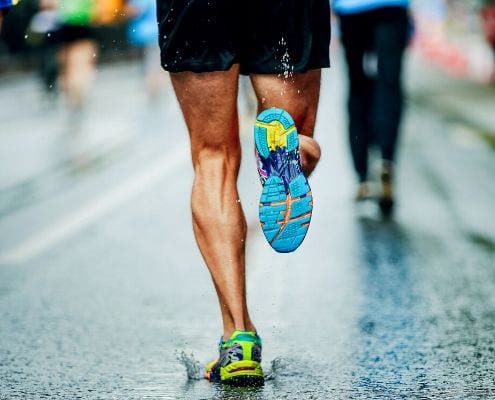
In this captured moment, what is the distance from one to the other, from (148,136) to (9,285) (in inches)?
290

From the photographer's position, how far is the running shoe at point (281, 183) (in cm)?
343

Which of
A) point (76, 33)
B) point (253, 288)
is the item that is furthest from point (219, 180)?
point (76, 33)

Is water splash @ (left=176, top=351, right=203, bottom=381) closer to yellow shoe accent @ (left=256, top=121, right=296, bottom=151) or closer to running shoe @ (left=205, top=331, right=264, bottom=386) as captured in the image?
running shoe @ (left=205, top=331, right=264, bottom=386)

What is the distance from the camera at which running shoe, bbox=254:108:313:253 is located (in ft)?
11.3

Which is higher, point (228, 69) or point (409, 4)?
point (409, 4)

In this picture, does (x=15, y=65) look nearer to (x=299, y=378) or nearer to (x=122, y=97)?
(x=122, y=97)

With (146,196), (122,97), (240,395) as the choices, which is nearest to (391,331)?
(240,395)

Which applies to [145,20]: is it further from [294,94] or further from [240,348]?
[240,348]

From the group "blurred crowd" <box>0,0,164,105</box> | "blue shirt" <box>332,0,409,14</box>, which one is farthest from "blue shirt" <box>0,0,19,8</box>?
"blurred crowd" <box>0,0,164,105</box>

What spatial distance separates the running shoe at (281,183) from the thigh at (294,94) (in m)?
0.13

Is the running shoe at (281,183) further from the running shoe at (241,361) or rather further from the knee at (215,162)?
the running shoe at (241,361)

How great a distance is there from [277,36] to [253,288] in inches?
67.6

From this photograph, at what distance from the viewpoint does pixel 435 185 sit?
862cm

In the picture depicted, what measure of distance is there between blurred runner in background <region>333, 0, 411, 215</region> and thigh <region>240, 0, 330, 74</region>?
3326mm
